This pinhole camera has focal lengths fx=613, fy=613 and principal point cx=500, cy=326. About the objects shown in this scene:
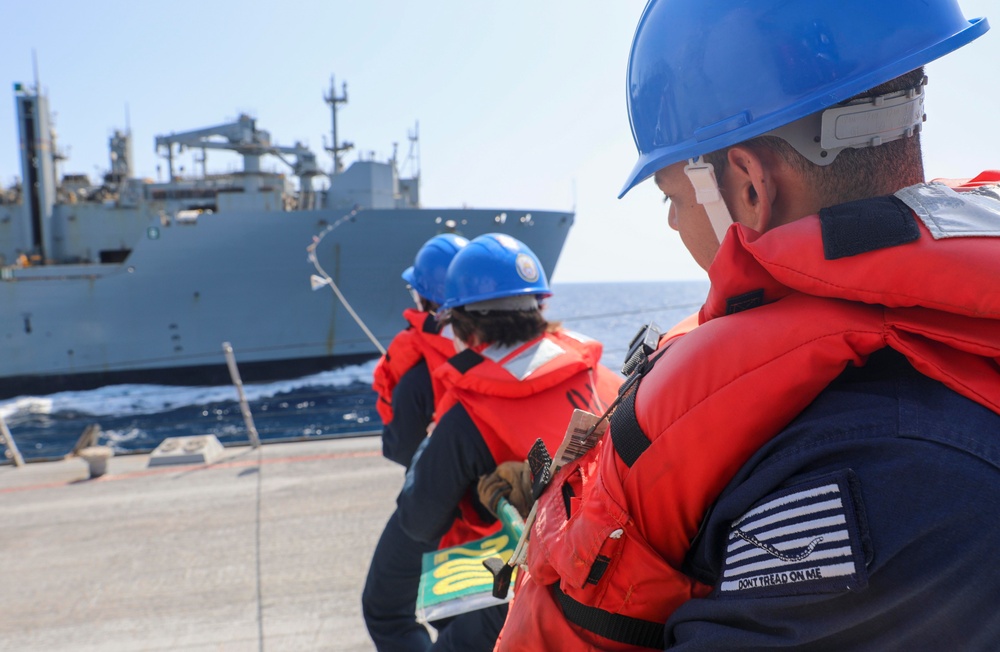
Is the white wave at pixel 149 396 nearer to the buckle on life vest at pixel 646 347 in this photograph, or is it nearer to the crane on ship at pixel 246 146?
the crane on ship at pixel 246 146

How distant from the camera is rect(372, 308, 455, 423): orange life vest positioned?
259 cm

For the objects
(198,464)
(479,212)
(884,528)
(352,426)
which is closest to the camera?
(884,528)

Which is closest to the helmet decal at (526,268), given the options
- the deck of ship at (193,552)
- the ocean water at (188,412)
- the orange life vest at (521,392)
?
the orange life vest at (521,392)

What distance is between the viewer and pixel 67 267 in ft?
62.1

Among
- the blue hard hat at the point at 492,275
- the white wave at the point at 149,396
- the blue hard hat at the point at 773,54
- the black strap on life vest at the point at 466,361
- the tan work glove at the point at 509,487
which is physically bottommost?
the white wave at the point at 149,396

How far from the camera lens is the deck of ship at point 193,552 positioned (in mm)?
2980

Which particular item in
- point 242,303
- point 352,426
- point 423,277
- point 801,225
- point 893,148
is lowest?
point 352,426

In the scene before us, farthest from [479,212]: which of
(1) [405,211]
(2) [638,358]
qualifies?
(2) [638,358]

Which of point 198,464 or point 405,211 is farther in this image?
point 405,211

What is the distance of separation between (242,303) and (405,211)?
5.99 meters

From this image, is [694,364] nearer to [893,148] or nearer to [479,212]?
[893,148]

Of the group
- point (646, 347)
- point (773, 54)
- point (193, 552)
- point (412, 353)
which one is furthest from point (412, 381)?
point (193, 552)

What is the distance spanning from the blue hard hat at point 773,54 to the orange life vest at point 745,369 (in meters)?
0.19

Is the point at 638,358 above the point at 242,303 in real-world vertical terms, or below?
above
